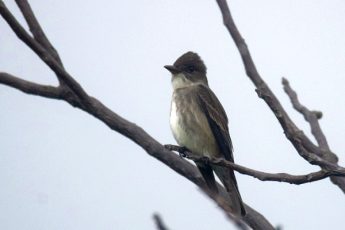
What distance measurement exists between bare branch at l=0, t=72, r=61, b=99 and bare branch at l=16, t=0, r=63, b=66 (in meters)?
0.27

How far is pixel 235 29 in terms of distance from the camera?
16.2 feet

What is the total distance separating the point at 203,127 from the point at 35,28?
254 cm

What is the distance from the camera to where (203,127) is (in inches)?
277

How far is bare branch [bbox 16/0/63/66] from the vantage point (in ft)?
16.5

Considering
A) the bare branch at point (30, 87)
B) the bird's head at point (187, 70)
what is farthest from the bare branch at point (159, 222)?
the bird's head at point (187, 70)

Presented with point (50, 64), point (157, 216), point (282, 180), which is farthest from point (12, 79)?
point (157, 216)

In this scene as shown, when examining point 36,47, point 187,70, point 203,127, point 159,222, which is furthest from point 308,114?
point 159,222

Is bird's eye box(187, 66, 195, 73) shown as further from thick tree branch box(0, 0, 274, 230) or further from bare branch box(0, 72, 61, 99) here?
bare branch box(0, 72, 61, 99)

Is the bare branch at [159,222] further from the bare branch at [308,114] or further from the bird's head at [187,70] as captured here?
the bird's head at [187,70]

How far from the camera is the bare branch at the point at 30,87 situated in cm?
488

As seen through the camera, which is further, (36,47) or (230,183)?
(230,183)

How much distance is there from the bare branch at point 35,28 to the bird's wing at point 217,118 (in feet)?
8.22

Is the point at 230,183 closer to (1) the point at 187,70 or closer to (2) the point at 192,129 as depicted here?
(2) the point at 192,129

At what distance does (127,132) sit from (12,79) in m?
1.02
